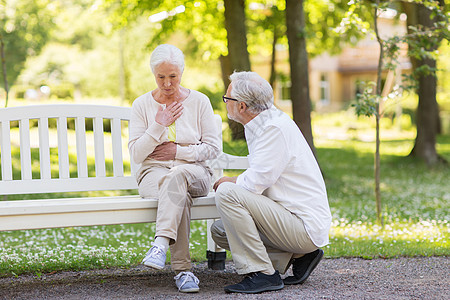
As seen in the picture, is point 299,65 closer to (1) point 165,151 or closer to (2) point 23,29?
(1) point 165,151

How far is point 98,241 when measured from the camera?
6121 millimetres

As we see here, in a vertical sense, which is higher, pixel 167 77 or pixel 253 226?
pixel 167 77

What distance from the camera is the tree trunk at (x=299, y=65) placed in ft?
31.1

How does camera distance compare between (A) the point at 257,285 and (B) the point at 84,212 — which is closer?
(A) the point at 257,285

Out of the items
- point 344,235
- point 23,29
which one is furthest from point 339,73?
point 344,235

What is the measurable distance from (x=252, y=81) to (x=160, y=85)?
2.16ft

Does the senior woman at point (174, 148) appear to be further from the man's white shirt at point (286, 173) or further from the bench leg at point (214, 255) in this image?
the bench leg at point (214, 255)

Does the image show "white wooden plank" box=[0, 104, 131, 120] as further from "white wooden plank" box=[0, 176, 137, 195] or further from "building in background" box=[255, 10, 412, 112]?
"building in background" box=[255, 10, 412, 112]

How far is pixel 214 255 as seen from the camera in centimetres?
466

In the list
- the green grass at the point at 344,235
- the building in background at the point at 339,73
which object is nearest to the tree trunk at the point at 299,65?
the green grass at the point at 344,235

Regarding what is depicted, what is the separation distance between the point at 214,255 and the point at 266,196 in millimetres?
965

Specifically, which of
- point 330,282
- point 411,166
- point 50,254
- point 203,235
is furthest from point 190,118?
point 411,166

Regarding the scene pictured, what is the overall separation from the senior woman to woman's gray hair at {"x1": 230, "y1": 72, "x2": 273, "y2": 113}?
46 centimetres

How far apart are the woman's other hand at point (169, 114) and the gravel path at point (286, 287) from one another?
3.57 ft
